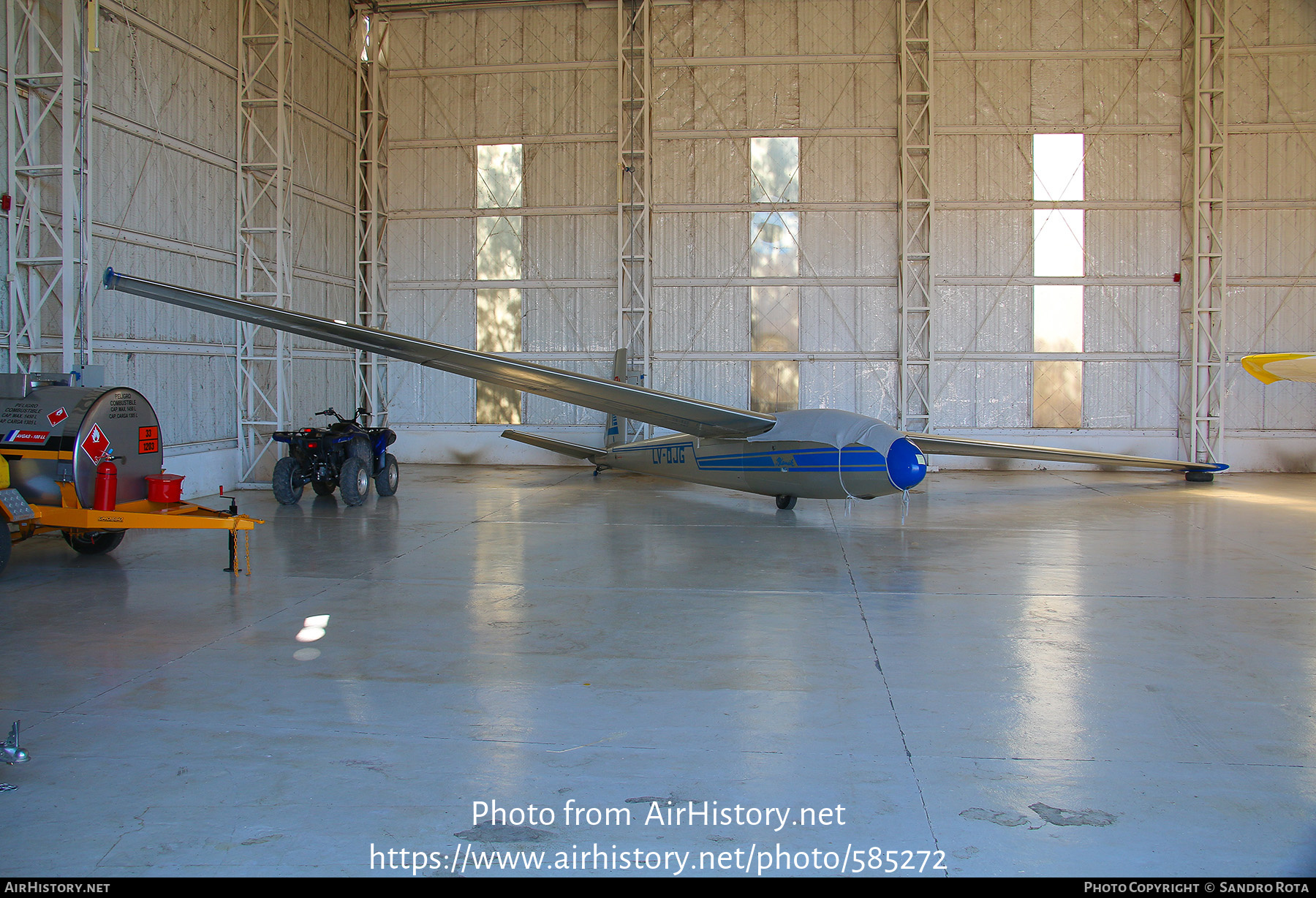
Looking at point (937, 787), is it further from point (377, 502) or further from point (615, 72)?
point (615, 72)

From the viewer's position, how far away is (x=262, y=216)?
16812 mm

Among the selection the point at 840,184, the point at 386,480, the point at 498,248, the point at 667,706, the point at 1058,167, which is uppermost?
the point at 1058,167

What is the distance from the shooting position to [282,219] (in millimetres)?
15695

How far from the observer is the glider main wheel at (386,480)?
1467cm

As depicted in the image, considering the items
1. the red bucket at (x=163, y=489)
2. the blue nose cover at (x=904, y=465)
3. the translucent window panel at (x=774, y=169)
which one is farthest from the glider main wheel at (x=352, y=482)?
the translucent window panel at (x=774, y=169)

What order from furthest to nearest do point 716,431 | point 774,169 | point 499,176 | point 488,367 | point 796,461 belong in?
point 499,176 → point 774,169 → point 716,431 → point 796,461 → point 488,367

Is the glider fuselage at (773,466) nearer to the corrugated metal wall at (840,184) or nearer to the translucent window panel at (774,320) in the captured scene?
the translucent window panel at (774,320)

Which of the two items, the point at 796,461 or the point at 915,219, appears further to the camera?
the point at 915,219

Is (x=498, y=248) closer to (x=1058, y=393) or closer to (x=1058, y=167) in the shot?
(x=1058, y=167)

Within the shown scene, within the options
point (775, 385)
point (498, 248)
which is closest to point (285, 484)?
point (498, 248)

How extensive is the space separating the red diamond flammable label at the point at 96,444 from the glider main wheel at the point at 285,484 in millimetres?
4950

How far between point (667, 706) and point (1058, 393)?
17.3 m

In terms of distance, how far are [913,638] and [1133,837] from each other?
115 inches

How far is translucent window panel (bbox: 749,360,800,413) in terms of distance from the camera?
19672 mm
